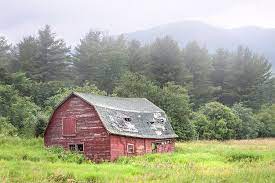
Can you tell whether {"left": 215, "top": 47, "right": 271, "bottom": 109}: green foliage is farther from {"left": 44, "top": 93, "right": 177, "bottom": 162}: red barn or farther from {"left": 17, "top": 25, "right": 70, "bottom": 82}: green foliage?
{"left": 44, "top": 93, "right": 177, "bottom": 162}: red barn

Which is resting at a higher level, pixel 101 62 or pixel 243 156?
pixel 101 62

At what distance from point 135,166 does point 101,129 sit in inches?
488

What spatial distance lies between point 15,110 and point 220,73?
168 ft

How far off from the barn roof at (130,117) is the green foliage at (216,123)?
48.0 ft

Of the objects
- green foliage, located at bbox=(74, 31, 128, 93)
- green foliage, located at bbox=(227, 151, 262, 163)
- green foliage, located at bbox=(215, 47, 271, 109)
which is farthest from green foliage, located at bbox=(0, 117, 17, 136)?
green foliage, located at bbox=(215, 47, 271, 109)

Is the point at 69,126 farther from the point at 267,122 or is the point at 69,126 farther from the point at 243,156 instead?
the point at 267,122

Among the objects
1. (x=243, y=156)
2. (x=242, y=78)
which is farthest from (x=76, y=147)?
(x=242, y=78)

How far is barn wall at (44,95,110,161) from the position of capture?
43344 mm

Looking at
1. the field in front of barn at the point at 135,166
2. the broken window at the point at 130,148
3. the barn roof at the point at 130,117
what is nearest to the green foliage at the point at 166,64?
the barn roof at the point at 130,117

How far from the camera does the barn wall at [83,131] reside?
43.3 meters

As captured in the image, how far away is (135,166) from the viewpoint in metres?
31.6

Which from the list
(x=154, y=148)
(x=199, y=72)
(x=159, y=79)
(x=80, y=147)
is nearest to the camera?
(x=80, y=147)

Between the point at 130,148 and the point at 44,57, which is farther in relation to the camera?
the point at 44,57

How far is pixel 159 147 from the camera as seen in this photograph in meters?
48.4
